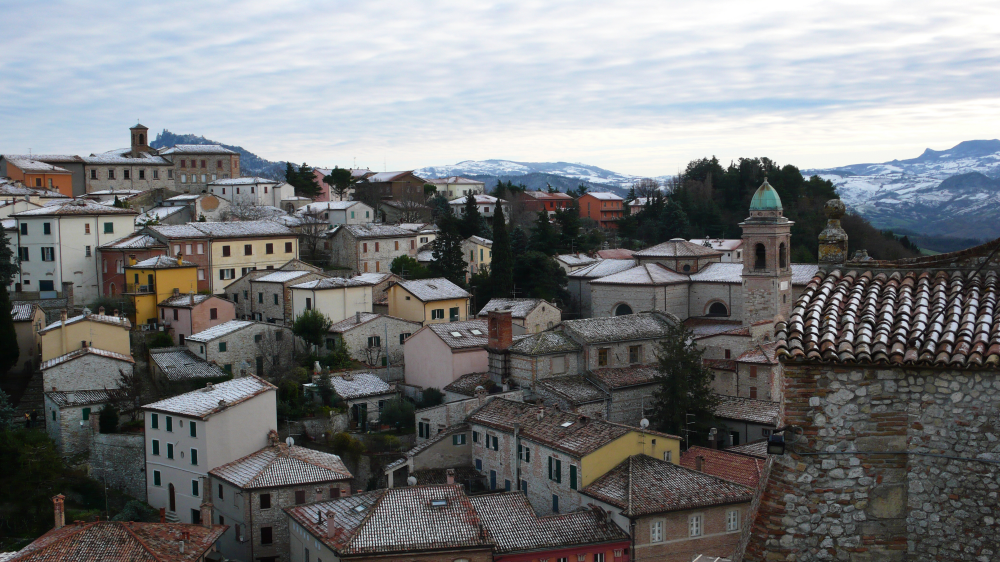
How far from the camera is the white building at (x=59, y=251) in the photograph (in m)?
36.7

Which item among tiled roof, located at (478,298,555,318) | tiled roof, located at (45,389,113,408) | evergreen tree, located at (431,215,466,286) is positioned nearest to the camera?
tiled roof, located at (45,389,113,408)

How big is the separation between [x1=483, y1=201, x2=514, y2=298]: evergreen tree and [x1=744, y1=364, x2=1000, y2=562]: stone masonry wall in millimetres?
36058

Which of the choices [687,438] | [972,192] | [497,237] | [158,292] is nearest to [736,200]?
[497,237]

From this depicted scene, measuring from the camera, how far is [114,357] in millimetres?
29062

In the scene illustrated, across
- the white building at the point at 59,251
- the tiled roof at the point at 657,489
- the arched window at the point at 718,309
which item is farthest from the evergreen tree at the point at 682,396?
the white building at the point at 59,251

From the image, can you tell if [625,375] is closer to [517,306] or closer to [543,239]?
[517,306]

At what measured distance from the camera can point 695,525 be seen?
2262 cm

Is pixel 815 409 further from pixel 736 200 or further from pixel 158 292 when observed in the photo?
pixel 736 200

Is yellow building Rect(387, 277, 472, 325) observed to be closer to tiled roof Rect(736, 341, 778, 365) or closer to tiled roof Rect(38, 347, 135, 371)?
tiled roof Rect(38, 347, 135, 371)

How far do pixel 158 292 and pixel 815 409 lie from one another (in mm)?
33587

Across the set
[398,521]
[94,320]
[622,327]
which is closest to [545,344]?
[622,327]

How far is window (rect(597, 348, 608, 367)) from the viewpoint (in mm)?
32219

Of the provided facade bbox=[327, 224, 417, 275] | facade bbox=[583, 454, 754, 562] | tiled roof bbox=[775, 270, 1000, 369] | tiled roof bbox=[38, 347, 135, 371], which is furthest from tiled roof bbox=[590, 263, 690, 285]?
tiled roof bbox=[775, 270, 1000, 369]

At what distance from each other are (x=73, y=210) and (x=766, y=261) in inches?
1134
